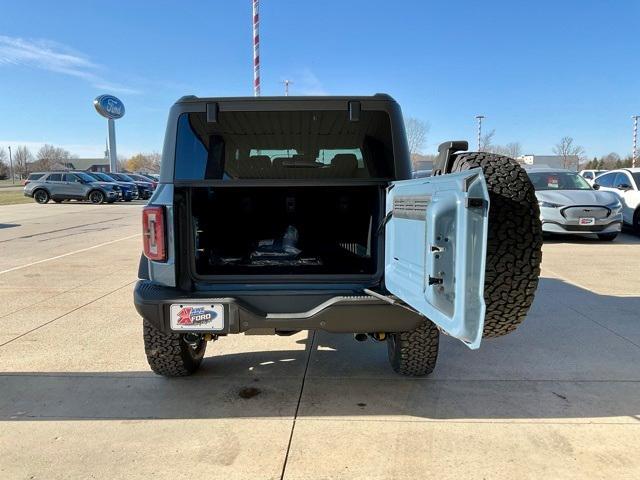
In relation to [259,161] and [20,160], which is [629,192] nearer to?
[259,161]

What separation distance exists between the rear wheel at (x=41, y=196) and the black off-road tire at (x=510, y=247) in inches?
1072

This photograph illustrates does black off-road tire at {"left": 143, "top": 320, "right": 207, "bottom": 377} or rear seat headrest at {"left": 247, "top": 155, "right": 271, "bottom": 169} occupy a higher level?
rear seat headrest at {"left": 247, "top": 155, "right": 271, "bottom": 169}

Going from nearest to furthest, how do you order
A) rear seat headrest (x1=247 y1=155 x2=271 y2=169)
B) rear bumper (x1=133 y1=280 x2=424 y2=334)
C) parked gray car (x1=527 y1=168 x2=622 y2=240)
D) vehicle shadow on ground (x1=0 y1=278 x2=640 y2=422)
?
rear bumper (x1=133 y1=280 x2=424 y2=334), vehicle shadow on ground (x1=0 y1=278 x2=640 y2=422), rear seat headrest (x1=247 y1=155 x2=271 y2=169), parked gray car (x1=527 y1=168 x2=622 y2=240)

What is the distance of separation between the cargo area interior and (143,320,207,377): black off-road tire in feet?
1.92

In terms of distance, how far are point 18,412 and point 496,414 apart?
3.09 meters

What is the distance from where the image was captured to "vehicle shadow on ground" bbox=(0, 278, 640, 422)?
9.98ft

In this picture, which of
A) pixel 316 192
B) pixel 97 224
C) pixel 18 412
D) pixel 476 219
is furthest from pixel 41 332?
pixel 97 224

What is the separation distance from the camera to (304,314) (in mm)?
2832

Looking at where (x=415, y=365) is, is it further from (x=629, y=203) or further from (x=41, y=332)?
(x=629, y=203)

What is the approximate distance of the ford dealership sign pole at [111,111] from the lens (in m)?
32.4

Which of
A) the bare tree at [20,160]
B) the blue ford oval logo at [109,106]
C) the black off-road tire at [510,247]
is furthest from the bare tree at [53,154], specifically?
the black off-road tire at [510,247]

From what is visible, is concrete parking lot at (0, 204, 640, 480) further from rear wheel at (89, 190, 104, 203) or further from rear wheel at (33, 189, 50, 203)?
rear wheel at (33, 189, 50, 203)

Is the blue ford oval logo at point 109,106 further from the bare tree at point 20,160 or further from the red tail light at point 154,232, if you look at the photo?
the bare tree at point 20,160

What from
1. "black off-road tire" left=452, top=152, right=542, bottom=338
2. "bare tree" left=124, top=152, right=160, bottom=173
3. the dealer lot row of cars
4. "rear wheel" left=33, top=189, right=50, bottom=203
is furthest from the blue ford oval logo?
"bare tree" left=124, top=152, right=160, bottom=173
